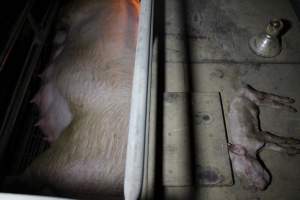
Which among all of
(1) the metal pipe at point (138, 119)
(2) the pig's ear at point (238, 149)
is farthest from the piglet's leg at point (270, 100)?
(1) the metal pipe at point (138, 119)

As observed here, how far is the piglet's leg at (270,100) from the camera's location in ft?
5.07

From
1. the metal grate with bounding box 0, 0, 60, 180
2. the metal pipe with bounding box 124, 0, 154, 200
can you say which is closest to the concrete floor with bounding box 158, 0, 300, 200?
the metal pipe with bounding box 124, 0, 154, 200

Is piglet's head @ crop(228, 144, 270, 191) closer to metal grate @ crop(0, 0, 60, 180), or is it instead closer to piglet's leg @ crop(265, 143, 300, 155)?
piglet's leg @ crop(265, 143, 300, 155)

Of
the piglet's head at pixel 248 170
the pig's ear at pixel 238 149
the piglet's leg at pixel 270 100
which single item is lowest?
the piglet's head at pixel 248 170

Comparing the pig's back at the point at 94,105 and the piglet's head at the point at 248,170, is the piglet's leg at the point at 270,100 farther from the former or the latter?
the pig's back at the point at 94,105

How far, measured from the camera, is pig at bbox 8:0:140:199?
1.24 meters

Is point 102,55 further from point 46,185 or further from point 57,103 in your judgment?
point 46,185

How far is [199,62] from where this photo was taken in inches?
70.2

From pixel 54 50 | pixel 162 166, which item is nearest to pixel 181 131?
pixel 162 166

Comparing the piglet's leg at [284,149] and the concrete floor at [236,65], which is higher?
the concrete floor at [236,65]

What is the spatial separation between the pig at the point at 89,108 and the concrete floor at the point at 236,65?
388mm

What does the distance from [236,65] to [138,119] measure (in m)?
1.48

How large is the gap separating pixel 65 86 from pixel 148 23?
3.25 ft

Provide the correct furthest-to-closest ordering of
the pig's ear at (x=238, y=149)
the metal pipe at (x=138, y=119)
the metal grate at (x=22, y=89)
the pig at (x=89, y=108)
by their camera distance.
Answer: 1. the metal grate at (x=22, y=89)
2. the pig's ear at (x=238, y=149)
3. the pig at (x=89, y=108)
4. the metal pipe at (x=138, y=119)
